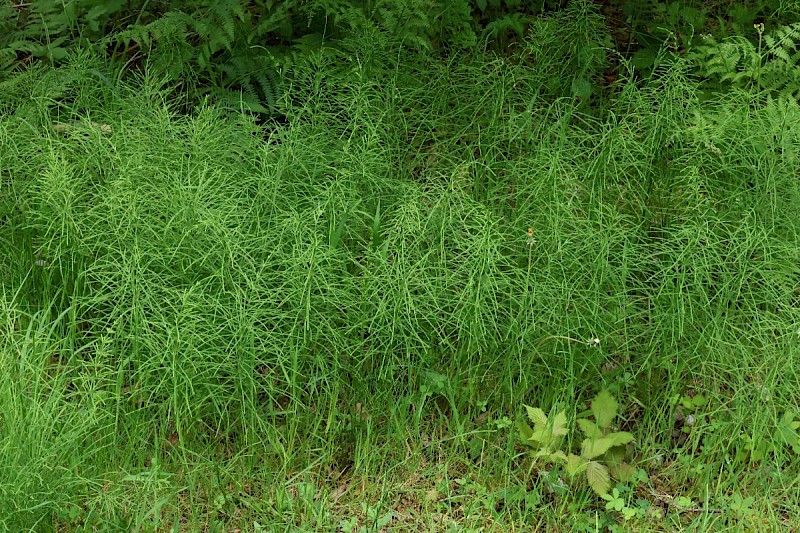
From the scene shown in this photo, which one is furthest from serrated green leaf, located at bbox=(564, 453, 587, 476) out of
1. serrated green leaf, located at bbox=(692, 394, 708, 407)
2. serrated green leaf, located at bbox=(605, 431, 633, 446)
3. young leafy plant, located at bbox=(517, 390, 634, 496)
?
serrated green leaf, located at bbox=(692, 394, 708, 407)

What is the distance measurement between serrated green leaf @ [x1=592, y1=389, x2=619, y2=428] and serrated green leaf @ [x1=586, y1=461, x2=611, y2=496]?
16 centimetres

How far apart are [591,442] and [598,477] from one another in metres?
0.12

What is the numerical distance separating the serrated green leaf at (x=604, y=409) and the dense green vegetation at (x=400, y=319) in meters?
0.01

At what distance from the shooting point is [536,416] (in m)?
2.97

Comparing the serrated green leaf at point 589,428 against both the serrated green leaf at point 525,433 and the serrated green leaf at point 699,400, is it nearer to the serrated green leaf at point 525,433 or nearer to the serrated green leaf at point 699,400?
the serrated green leaf at point 525,433

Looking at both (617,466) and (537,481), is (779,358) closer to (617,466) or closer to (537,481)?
(617,466)

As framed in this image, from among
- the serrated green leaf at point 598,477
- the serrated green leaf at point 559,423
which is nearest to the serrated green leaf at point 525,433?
the serrated green leaf at point 559,423

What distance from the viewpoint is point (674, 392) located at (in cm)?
308

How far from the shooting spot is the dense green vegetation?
2840mm

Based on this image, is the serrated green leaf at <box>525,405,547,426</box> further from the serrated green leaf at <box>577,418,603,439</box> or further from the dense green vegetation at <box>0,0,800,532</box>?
the serrated green leaf at <box>577,418,603,439</box>

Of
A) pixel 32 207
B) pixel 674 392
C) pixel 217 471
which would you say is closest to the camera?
pixel 217 471

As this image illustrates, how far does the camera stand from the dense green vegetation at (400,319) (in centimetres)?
284

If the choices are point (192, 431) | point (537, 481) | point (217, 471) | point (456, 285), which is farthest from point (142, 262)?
point (537, 481)

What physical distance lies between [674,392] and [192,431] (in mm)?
1702
